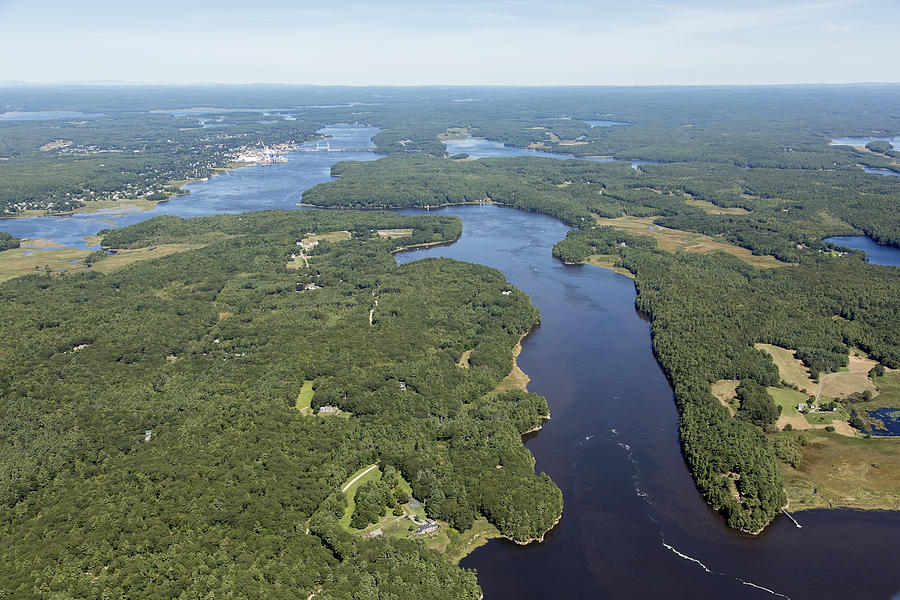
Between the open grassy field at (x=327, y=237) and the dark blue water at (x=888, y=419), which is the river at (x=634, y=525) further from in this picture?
the open grassy field at (x=327, y=237)

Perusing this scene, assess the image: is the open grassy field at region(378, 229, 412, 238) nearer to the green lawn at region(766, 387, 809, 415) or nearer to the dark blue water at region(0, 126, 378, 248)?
the dark blue water at region(0, 126, 378, 248)

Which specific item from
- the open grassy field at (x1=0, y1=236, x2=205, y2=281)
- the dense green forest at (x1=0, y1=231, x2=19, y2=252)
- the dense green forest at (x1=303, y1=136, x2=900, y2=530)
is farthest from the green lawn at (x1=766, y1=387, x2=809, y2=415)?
the dense green forest at (x1=0, y1=231, x2=19, y2=252)

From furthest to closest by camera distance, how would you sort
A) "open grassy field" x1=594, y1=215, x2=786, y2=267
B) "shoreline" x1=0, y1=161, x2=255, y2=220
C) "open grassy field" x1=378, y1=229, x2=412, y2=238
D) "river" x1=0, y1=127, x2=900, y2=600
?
"shoreline" x1=0, y1=161, x2=255, y2=220 < "open grassy field" x1=378, y1=229, x2=412, y2=238 < "open grassy field" x1=594, y1=215, x2=786, y2=267 < "river" x1=0, y1=127, x2=900, y2=600

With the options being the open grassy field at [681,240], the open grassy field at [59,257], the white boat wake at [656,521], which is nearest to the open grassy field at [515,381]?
the white boat wake at [656,521]

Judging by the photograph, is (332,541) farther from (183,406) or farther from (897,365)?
(897,365)

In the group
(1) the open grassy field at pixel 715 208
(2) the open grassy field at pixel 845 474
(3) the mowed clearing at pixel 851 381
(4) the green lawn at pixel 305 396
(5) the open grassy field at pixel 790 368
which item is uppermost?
(4) the green lawn at pixel 305 396

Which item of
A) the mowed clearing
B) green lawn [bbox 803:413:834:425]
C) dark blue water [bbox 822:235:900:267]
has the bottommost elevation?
dark blue water [bbox 822:235:900:267]

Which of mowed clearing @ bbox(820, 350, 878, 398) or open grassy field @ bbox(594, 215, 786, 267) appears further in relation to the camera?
open grassy field @ bbox(594, 215, 786, 267)
